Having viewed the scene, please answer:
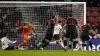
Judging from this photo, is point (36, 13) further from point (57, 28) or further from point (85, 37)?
point (85, 37)

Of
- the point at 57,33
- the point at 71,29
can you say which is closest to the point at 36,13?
the point at 57,33

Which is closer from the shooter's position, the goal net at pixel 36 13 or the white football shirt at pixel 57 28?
the white football shirt at pixel 57 28

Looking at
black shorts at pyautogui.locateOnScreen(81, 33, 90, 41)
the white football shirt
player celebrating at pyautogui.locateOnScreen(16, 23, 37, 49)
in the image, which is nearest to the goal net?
player celebrating at pyautogui.locateOnScreen(16, 23, 37, 49)

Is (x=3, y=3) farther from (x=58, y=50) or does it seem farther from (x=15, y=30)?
(x=58, y=50)

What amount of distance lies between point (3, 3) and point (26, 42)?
2178 millimetres

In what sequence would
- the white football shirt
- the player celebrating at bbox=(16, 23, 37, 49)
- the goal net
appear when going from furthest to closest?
the goal net < the white football shirt < the player celebrating at bbox=(16, 23, 37, 49)

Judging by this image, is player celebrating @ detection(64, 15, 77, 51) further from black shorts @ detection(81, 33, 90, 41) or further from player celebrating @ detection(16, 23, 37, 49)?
player celebrating @ detection(16, 23, 37, 49)

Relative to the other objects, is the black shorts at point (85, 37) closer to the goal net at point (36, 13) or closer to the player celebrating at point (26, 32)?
the goal net at point (36, 13)

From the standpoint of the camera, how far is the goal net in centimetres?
1725

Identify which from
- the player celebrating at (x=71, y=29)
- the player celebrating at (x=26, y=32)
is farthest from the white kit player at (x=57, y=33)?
the player celebrating at (x=26, y=32)

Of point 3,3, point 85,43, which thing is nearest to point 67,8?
point 85,43

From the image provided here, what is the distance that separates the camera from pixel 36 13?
17.4 metres

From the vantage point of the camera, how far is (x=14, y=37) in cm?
1703

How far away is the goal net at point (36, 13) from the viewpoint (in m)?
17.2
